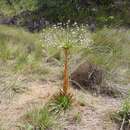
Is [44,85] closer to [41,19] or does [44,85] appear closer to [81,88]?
[81,88]

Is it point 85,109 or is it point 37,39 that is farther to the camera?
point 37,39

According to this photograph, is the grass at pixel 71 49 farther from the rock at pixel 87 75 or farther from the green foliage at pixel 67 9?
the green foliage at pixel 67 9

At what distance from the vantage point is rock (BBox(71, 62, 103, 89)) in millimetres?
6020

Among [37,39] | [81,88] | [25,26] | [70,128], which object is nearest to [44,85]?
[81,88]

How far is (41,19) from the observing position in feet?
40.0

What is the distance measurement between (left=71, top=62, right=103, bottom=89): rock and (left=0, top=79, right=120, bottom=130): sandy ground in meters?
0.30

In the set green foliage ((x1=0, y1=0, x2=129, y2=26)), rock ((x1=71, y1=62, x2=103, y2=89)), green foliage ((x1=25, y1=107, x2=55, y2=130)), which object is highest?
green foliage ((x1=0, y1=0, x2=129, y2=26))

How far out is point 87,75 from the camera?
6078 millimetres

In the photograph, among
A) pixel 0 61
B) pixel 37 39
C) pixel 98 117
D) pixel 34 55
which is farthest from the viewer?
pixel 37 39

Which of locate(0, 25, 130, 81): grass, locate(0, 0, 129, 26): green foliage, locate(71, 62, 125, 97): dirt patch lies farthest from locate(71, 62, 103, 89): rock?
locate(0, 0, 129, 26): green foliage

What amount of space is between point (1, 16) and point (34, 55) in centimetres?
494

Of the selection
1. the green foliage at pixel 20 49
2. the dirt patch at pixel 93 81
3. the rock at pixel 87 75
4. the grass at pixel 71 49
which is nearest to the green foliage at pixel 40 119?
the grass at pixel 71 49

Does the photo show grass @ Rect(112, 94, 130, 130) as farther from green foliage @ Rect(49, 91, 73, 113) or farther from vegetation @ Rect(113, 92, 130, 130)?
green foliage @ Rect(49, 91, 73, 113)

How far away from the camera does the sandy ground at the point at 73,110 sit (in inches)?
192
